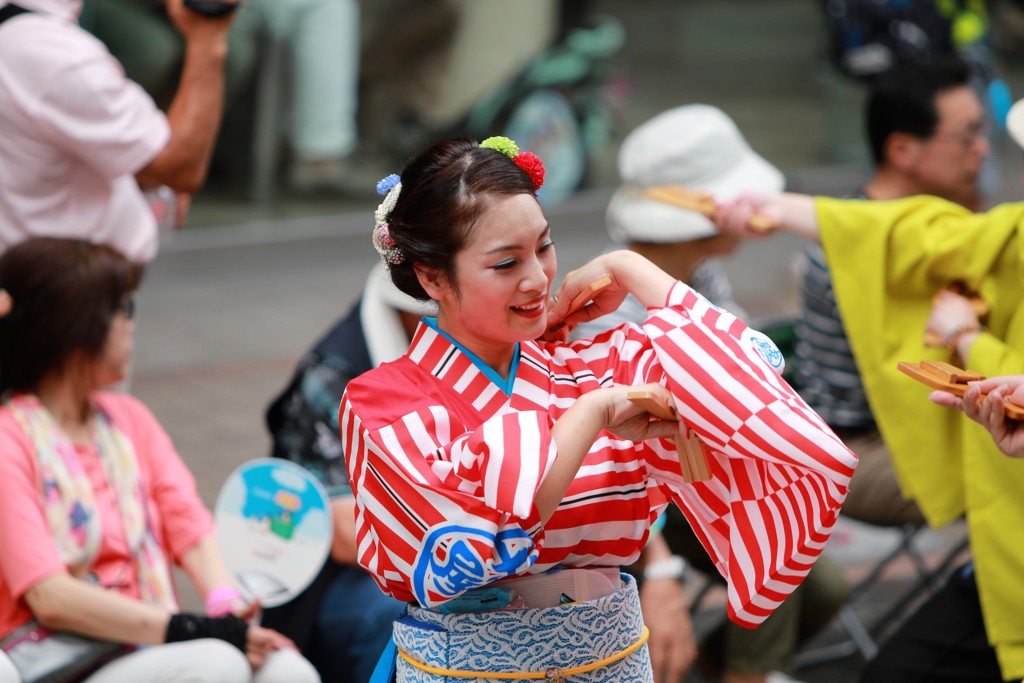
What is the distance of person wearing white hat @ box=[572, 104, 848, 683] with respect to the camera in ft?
11.9

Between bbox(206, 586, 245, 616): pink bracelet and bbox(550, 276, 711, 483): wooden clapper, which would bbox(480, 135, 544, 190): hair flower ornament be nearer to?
bbox(550, 276, 711, 483): wooden clapper

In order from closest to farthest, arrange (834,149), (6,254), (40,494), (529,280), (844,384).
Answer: (529,280)
(40,494)
(6,254)
(844,384)
(834,149)

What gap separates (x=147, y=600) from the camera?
→ 131 inches

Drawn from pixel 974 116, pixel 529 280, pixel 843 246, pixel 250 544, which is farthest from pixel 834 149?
pixel 529 280

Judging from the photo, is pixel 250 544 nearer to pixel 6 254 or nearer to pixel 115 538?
pixel 115 538

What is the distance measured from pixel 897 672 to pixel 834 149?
6858 millimetres

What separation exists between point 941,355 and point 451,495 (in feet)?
5.37

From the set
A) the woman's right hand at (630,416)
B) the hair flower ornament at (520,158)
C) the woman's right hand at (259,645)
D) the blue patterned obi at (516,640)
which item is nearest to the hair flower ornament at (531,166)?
the hair flower ornament at (520,158)

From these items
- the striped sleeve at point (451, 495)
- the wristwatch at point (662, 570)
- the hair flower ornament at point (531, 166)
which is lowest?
the wristwatch at point (662, 570)

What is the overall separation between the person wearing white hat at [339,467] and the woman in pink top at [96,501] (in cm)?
18

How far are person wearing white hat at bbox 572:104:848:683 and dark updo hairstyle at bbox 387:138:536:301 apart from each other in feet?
4.35

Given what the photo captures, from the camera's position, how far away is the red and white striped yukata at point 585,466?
86.1 inches

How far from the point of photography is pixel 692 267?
4168 millimetres

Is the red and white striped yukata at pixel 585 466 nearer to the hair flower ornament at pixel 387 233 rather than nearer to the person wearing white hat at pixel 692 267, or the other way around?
the hair flower ornament at pixel 387 233
